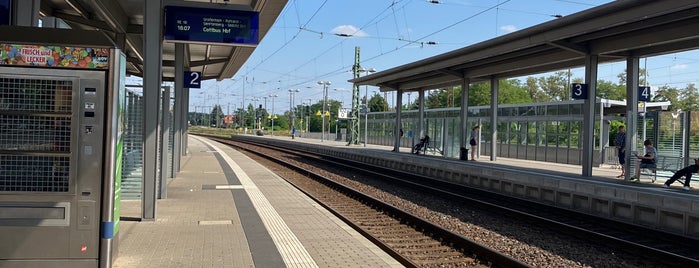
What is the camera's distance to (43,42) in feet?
15.6

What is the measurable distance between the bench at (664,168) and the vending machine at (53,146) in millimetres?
15122

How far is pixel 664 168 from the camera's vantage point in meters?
15.4

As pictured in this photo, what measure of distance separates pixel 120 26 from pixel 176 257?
8.92 m

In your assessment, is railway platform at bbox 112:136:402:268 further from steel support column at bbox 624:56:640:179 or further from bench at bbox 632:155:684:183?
bench at bbox 632:155:684:183

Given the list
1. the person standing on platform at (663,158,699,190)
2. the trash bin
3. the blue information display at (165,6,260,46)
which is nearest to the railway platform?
the blue information display at (165,6,260,46)

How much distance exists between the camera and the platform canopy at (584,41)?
13773mm

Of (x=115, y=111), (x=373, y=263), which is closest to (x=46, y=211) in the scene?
(x=115, y=111)

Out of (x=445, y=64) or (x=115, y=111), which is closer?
(x=115, y=111)

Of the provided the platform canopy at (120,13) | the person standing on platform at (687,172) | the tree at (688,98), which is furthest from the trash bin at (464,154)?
the tree at (688,98)

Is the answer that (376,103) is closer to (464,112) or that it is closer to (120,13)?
(464,112)

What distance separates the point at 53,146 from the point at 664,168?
15.6 meters

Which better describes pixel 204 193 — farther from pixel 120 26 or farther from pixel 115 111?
pixel 115 111

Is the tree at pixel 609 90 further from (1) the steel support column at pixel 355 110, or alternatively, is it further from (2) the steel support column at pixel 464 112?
(2) the steel support column at pixel 464 112

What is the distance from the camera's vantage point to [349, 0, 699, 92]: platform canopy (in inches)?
542
